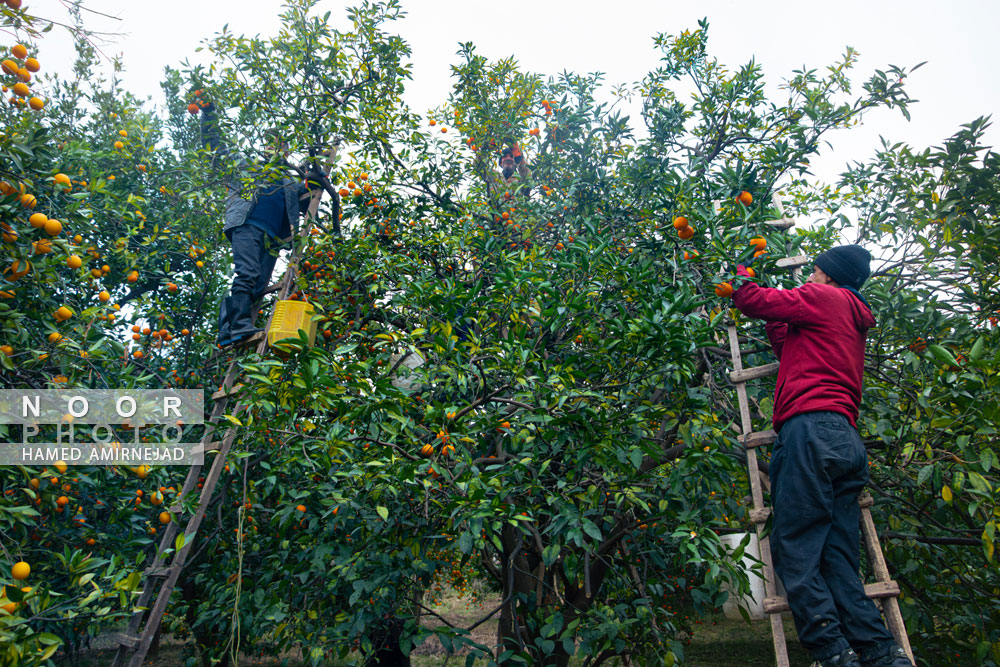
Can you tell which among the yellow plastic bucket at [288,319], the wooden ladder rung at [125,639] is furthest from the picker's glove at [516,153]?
the wooden ladder rung at [125,639]

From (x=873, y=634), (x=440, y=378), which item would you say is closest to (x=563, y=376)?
(x=440, y=378)

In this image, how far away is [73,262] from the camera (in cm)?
259

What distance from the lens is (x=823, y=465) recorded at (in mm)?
2287

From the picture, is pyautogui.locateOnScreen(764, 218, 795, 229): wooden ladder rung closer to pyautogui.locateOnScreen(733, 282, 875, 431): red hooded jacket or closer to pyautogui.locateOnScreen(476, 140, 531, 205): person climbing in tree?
pyautogui.locateOnScreen(733, 282, 875, 431): red hooded jacket

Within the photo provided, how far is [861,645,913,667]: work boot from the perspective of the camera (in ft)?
6.97

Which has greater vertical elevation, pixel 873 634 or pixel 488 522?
pixel 488 522

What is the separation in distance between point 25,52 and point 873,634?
391cm

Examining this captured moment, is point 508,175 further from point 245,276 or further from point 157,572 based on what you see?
point 157,572

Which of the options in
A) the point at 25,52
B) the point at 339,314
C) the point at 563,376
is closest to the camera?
the point at 25,52

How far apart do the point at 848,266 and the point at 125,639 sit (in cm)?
382

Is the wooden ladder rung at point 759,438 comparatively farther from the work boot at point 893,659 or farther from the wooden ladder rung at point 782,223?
the wooden ladder rung at point 782,223

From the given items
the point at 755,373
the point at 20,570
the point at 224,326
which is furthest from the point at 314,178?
the point at 755,373

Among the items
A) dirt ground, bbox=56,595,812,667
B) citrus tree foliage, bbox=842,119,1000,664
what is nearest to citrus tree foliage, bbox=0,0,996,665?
citrus tree foliage, bbox=842,119,1000,664

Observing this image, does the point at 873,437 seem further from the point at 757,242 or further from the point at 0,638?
the point at 0,638
